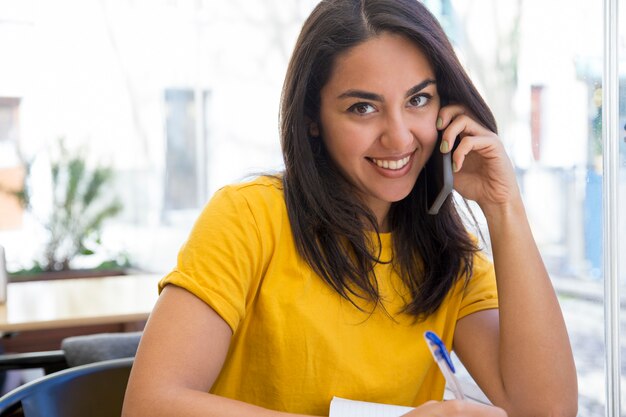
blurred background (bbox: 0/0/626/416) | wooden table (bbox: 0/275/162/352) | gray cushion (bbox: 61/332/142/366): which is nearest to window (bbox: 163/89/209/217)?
blurred background (bbox: 0/0/626/416)

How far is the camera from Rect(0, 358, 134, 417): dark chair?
56.2 inches

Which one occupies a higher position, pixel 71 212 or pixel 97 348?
pixel 71 212

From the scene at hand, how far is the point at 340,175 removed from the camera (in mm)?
1490

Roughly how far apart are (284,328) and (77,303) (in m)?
1.66

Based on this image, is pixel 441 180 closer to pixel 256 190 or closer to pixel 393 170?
pixel 393 170

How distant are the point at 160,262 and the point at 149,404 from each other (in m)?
4.84

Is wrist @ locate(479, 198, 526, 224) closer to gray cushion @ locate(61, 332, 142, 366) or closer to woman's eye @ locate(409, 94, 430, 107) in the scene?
woman's eye @ locate(409, 94, 430, 107)

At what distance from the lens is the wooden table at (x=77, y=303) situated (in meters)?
2.55

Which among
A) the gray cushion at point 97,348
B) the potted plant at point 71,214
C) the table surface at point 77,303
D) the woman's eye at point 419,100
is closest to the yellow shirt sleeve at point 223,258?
the woman's eye at point 419,100

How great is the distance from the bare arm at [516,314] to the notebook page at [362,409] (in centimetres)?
28

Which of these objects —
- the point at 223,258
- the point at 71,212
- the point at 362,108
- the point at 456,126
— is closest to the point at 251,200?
the point at 223,258

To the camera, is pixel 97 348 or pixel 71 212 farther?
pixel 71 212

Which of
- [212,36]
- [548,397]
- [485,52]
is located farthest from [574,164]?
[212,36]

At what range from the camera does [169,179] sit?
19.7 ft
